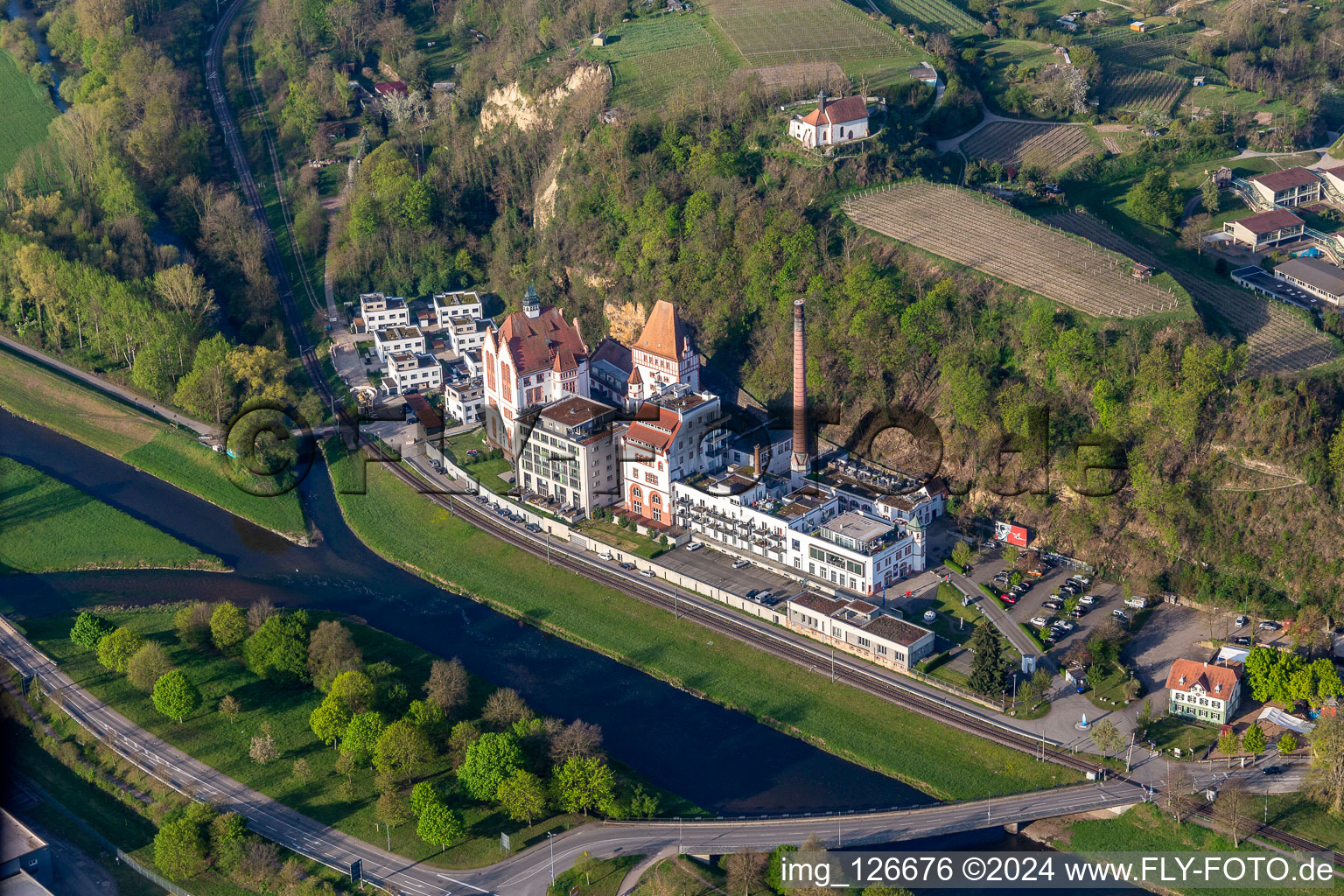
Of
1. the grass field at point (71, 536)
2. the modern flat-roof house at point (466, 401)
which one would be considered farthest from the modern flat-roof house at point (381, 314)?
→ the grass field at point (71, 536)

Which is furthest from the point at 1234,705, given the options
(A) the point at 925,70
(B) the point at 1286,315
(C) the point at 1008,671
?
(A) the point at 925,70

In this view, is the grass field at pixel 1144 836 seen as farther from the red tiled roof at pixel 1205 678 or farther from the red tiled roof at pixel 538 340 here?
the red tiled roof at pixel 538 340

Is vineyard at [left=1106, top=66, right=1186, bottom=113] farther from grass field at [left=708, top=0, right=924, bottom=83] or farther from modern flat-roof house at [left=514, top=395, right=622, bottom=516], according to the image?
modern flat-roof house at [left=514, top=395, right=622, bottom=516]

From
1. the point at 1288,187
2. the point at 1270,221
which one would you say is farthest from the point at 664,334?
the point at 1288,187

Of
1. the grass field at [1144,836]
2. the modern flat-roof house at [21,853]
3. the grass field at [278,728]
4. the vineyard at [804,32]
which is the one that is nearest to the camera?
the modern flat-roof house at [21,853]

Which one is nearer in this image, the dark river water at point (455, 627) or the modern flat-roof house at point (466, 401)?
the dark river water at point (455, 627)

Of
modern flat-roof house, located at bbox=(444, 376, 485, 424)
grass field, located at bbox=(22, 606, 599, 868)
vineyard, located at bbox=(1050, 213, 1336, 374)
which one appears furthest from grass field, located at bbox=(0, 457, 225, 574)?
vineyard, located at bbox=(1050, 213, 1336, 374)

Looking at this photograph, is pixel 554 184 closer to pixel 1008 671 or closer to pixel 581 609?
pixel 581 609
